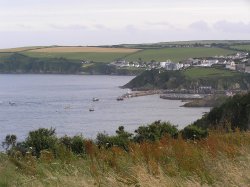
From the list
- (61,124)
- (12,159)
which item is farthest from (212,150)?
(61,124)

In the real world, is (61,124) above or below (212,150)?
below

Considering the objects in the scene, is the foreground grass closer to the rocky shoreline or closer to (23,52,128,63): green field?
the rocky shoreline

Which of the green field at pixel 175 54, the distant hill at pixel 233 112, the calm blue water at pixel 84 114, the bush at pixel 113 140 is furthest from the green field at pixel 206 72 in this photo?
the bush at pixel 113 140

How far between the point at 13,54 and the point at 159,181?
631ft

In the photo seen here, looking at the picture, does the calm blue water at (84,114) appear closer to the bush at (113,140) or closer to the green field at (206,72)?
the green field at (206,72)

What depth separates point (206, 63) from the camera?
14188cm

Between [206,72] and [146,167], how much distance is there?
11498 cm

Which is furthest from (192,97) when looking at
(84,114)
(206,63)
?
(206,63)

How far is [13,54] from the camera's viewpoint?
193 meters

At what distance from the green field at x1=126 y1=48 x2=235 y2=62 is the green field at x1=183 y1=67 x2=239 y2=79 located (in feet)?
132

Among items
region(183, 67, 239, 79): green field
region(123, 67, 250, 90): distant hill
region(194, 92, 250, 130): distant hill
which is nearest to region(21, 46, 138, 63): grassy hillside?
region(123, 67, 250, 90): distant hill

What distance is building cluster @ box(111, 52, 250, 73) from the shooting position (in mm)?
128000

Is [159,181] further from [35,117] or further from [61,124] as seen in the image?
[35,117]

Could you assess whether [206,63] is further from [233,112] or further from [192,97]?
[233,112]
